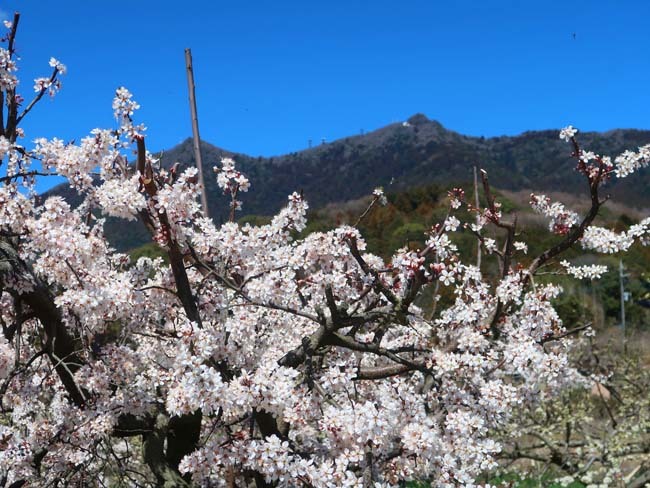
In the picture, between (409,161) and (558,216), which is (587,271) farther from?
(409,161)

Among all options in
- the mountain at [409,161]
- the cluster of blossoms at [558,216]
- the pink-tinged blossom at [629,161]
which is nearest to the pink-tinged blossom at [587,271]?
the cluster of blossoms at [558,216]

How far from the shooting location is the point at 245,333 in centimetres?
374

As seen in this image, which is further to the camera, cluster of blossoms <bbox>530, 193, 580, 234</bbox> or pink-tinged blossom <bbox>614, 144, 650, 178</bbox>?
cluster of blossoms <bbox>530, 193, 580, 234</bbox>

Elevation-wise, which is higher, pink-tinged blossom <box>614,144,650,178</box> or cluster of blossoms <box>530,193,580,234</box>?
pink-tinged blossom <box>614,144,650,178</box>

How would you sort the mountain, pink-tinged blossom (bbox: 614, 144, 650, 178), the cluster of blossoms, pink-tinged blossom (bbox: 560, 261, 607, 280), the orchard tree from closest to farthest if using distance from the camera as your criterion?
1. the orchard tree
2. pink-tinged blossom (bbox: 614, 144, 650, 178)
3. the cluster of blossoms
4. pink-tinged blossom (bbox: 560, 261, 607, 280)
5. the mountain

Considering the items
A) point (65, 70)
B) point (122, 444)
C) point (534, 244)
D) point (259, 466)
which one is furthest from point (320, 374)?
point (534, 244)

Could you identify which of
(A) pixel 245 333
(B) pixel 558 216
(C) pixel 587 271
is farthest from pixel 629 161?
(A) pixel 245 333

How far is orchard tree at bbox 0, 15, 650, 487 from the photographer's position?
3154mm

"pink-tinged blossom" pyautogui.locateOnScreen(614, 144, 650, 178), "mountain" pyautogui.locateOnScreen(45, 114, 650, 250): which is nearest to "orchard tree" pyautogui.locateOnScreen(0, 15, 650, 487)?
"pink-tinged blossom" pyautogui.locateOnScreen(614, 144, 650, 178)

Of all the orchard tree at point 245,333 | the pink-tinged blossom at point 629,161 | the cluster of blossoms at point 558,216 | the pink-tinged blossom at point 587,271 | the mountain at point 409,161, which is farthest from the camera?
the mountain at point 409,161

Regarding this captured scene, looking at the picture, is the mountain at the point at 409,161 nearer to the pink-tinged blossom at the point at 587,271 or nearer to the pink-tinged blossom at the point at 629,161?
the pink-tinged blossom at the point at 587,271

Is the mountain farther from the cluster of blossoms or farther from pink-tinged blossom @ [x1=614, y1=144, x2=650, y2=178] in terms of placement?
pink-tinged blossom @ [x1=614, y1=144, x2=650, y2=178]

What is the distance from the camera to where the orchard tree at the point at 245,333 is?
10.3 feet

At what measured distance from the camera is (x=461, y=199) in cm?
405
